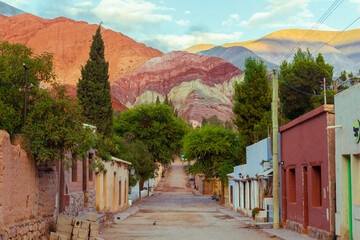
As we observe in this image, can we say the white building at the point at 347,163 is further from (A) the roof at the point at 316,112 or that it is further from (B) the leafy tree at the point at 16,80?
(B) the leafy tree at the point at 16,80

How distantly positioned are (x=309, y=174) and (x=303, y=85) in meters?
40.6

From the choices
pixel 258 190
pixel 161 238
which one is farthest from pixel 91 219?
pixel 258 190

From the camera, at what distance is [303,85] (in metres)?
59.4

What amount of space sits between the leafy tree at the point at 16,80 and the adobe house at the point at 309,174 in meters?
9.36

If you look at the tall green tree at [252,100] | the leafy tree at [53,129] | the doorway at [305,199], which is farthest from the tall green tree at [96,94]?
the leafy tree at [53,129]

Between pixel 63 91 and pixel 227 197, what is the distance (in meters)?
33.9

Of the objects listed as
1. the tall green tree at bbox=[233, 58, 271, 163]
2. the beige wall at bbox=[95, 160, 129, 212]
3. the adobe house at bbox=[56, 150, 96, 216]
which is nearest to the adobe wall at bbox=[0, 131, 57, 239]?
the adobe house at bbox=[56, 150, 96, 216]

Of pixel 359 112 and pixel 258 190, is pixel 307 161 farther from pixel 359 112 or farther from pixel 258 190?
pixel 258 190

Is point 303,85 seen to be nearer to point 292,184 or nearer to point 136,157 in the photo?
point 136,157

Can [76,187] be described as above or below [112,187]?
above

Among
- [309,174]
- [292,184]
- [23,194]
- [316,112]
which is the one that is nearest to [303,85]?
[292,184]

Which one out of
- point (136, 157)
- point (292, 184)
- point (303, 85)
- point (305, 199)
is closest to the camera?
point (305, 199)

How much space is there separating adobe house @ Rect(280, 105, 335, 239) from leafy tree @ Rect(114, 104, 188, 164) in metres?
43.8

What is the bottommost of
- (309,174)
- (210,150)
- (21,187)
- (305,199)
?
(305,199)
